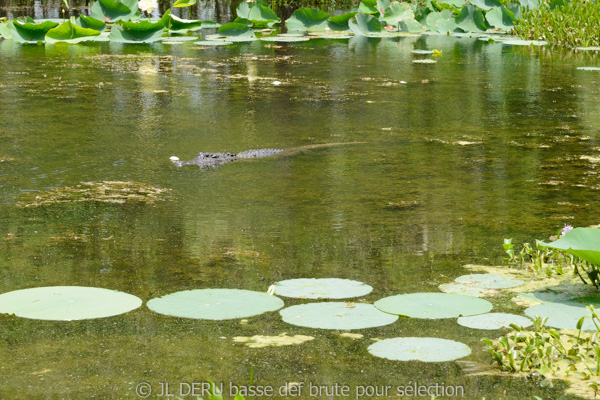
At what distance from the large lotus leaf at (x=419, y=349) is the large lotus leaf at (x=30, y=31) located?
29.4 feet

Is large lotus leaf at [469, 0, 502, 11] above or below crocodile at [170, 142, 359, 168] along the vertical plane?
above

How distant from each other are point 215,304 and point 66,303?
1.57 feet

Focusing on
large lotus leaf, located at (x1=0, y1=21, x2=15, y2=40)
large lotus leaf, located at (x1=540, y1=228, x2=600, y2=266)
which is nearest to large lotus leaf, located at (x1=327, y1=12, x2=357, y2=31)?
large lotus leaf, located at (x1=0, y1=21, x2=15, y2=40)

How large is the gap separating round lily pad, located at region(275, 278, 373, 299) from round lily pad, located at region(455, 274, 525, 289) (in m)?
0.38

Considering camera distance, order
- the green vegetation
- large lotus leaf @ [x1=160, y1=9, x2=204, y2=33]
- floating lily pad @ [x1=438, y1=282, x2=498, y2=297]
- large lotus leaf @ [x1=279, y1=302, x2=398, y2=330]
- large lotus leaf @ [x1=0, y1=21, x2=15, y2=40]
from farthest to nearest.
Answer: large lotus leaf @ [x1=160, y1=9, x2=204, y2=33], the green vegetation, large lotus leaf @ [x1=0, y1=21, x2=15, y2=40], floating lily pad @ [x1=438, y1=282, x2=498, y2=297], large lotus leaf @ [x1=279, y1=302, x2=398, y2=330]

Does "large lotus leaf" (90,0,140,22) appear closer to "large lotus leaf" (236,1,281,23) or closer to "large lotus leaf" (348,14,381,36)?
"large lotus leaf" (236,1,281,23)

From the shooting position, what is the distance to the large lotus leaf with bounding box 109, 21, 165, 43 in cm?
1077

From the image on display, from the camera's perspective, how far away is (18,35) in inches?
419

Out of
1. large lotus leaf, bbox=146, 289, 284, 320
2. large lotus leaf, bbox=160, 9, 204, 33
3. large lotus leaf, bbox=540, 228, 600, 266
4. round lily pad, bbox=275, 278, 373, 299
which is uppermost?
large lotus leaf, bbox=160, 9, 204, 33

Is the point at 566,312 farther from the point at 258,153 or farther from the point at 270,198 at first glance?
the point at 258,153

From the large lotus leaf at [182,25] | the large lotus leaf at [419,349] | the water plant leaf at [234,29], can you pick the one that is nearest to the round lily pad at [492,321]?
the large lotus leaf at [419,349]

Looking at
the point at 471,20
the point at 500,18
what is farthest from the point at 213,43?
the point at 500,18

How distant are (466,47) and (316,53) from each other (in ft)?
A: 6.83

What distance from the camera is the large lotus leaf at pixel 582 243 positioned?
2857mm
